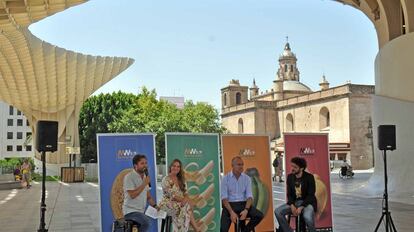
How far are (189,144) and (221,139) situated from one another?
60 centimetres

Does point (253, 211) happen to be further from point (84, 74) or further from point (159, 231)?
point (84, 74)

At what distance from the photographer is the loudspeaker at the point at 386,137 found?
10.3 meters

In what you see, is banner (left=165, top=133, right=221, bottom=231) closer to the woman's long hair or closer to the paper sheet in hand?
the woman's long hair

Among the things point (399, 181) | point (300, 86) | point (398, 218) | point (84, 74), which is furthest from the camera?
point (300, 86)

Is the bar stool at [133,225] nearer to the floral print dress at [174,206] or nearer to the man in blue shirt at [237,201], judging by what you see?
the floral print dress at [174,206]

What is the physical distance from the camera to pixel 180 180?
7.86 meters

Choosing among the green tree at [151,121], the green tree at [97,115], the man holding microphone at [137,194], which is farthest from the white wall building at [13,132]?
the man holding microphone at [137,194]

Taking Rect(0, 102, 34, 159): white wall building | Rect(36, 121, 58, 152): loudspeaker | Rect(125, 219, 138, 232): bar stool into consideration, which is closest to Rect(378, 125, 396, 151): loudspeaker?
Rect(125, 219, 138, 232): bar stool

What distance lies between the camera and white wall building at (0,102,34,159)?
3944 inches

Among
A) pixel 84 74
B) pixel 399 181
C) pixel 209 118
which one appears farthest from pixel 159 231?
pixel 209 118

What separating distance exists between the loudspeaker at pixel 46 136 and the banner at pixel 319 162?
14.4 ft

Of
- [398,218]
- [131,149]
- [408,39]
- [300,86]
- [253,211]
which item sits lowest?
[398,218]

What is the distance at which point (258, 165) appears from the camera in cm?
934

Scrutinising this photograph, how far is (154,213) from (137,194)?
427mm
